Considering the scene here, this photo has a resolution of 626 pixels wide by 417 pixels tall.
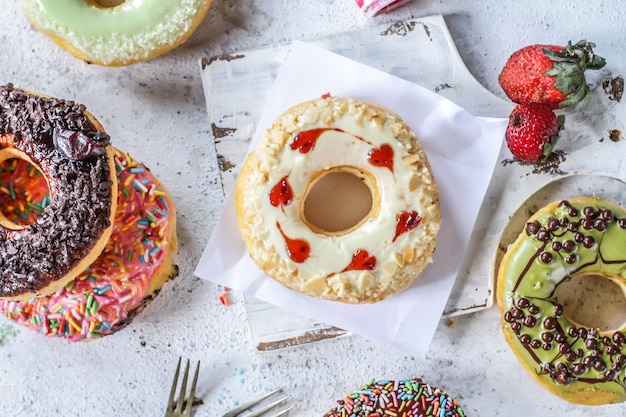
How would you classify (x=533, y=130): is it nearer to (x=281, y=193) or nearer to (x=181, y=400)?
(x=281, y=193)

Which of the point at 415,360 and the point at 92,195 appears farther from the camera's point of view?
the point at 415,360

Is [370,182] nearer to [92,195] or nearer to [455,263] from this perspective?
[455,263]

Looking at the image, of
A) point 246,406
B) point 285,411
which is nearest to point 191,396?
point 246,406

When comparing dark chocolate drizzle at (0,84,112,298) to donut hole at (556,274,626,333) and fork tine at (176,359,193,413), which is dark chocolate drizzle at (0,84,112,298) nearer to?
fork tine at (176,359,193,413)

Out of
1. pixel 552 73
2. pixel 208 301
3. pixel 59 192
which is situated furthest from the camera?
pixel 208 301

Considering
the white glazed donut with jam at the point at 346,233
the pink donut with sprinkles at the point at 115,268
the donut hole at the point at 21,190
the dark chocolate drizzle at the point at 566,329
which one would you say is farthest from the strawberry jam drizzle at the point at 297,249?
the donut hole at the point at 21,190

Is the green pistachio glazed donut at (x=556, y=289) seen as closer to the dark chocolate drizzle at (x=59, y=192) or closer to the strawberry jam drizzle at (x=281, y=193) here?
the strawberry jam drizzle at (x=281, y=193)

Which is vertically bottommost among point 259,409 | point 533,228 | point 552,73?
point 259,409

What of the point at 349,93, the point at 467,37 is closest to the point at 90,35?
the point at 349,93
